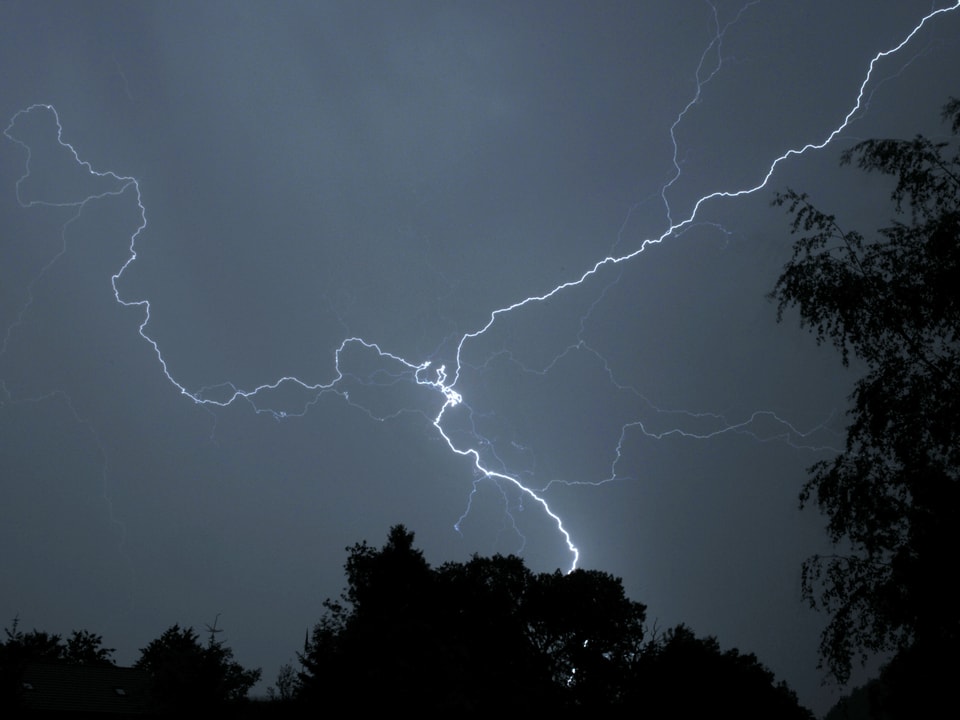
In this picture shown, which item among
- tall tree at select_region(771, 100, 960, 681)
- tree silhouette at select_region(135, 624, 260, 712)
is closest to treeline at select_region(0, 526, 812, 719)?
tree silhouette at select_region(135, 624, 260, 712)

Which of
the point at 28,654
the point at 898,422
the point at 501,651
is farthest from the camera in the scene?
the point at 501,651

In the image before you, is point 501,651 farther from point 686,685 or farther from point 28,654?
point 28,654

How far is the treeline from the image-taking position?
10.8 metres

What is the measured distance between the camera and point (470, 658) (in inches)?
620

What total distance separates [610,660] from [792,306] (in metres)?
18.0

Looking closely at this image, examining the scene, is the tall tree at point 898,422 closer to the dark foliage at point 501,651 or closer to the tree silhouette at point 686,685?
the dark foliage at point 501,651

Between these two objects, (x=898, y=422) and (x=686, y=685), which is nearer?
(x=898, y=422)

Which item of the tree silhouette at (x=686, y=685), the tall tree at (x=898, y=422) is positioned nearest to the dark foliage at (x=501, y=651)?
the tree silhouette at (x=686, y=685)

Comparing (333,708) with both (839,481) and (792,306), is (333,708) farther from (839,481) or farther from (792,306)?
(792,306)

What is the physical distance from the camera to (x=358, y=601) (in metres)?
18.0

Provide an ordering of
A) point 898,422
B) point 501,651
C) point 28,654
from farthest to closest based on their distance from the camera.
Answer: point 501,651
point 28,654
point 898,422

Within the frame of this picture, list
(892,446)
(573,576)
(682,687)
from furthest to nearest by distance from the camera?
(573,576), (682,687), (892,446)

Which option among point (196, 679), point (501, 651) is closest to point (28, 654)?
point (196, 679)

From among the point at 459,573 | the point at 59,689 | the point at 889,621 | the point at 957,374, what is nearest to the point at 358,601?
the point at 459,573
